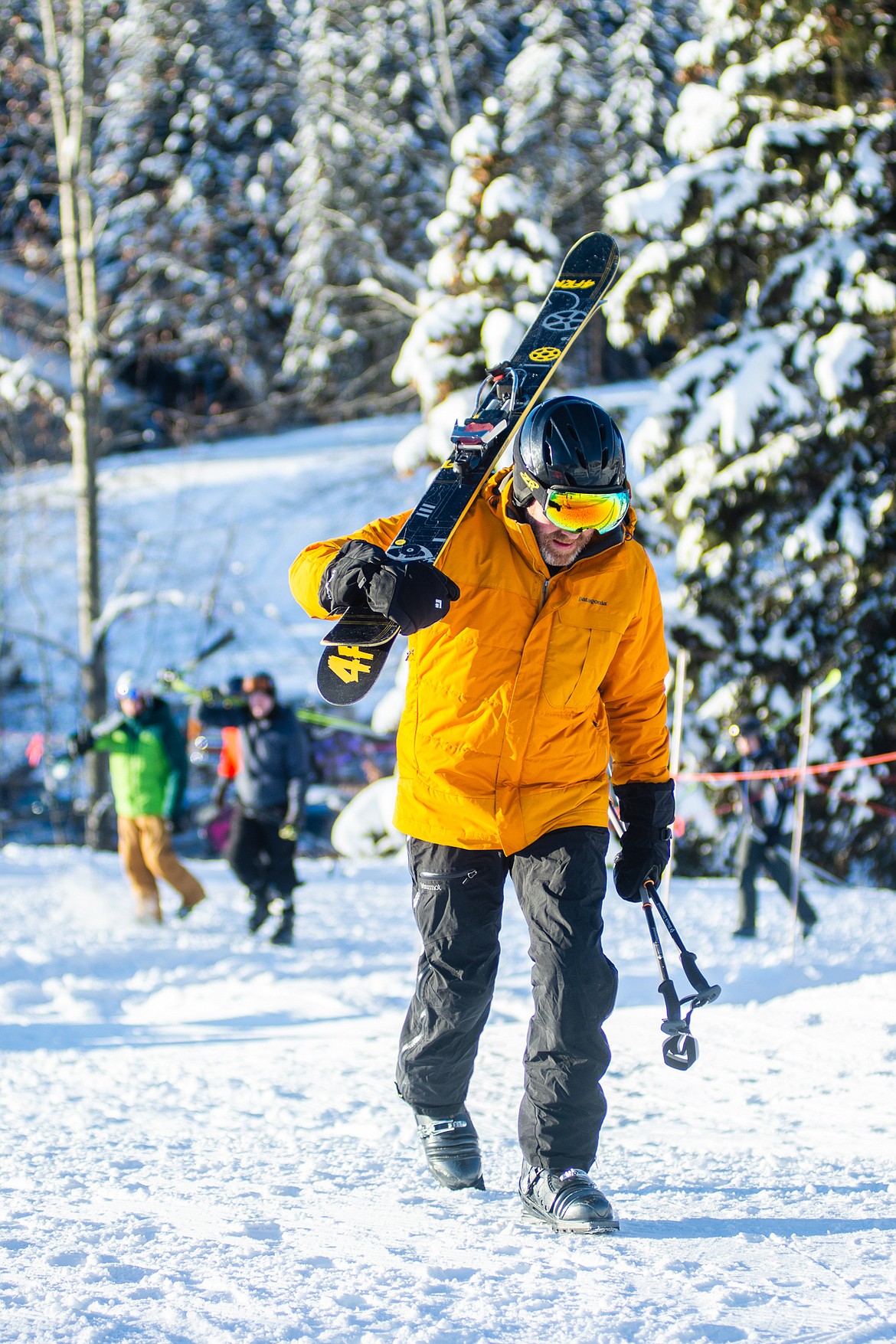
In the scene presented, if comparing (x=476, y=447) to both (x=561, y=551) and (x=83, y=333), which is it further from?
(x=83, y=333)

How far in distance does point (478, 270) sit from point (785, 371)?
3556 mm

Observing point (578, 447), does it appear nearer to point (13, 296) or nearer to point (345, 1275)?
point (345, 1275)

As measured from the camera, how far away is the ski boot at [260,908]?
8484 millimetres

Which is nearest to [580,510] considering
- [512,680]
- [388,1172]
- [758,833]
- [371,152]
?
[512,680]

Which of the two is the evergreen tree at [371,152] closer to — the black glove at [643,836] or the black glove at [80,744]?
the black glove at [80,744]

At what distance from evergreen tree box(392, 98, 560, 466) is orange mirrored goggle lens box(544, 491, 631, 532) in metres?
10.3

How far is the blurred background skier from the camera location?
8438 millimetres

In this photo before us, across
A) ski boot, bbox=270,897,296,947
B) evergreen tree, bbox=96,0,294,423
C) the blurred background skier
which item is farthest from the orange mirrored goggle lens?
evergreen tree, bbox=96,0,294,423

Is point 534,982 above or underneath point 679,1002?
above

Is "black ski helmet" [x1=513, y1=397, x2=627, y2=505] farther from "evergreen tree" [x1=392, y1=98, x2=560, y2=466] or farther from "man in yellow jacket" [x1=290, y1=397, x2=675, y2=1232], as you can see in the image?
"evergreen tree" [x1=392, y1=98, x2=560, y2=466]

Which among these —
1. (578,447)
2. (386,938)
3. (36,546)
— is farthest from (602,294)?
(36,546)

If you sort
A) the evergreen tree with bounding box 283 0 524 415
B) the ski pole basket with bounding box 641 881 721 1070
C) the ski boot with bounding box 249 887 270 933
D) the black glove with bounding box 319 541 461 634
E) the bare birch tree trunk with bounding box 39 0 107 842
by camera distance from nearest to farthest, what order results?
the black glove with bounding box 319 541 461 634, the ski pole basket with bounding box 641 881 721 1070, the ski boot with bounding box 249 887 270 933, the bare birch tree trunk with bounding box 39 0 107 842, the evergreen tree with bounding box 283 0 524 415

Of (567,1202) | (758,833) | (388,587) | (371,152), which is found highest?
(371,152)

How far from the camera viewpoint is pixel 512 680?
2961 mm
